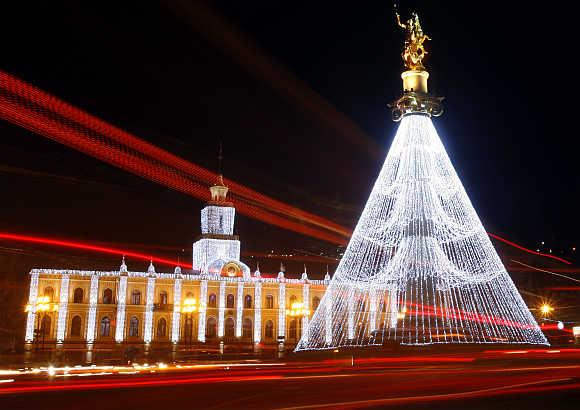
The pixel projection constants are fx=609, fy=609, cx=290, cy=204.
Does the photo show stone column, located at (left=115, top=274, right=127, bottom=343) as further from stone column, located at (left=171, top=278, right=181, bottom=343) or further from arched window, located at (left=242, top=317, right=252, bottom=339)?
arched window, located at (left=242, top=317, right=252, bottom=339)

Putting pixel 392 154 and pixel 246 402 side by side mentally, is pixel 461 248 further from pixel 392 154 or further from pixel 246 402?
pixel 246 402

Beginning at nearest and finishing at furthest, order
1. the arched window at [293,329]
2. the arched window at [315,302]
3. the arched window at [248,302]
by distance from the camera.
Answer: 1. the arched window at [248,302]
2. the arched window at [293,329]
3. the arched window at [315,302]

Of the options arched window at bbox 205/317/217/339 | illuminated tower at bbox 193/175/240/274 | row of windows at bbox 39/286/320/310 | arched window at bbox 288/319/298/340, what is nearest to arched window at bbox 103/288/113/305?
row of windows at bbox 39/286/320/310

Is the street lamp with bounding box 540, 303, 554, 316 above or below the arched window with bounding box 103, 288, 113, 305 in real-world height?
below

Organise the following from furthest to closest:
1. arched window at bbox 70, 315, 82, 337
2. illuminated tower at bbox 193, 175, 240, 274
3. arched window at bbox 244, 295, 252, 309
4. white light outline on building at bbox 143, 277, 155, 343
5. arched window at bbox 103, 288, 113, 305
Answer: illuminated tower at bbox 193, 175, 240, 274
arched window at bbox 244, 295, 252, 309
white light outline on building at bbox 143, 277, 155, 343
arched window at bbox 103, 288, 113, 305
arched window at bbox 70, 315, 82, 337

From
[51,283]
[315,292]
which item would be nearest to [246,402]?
[51,283]

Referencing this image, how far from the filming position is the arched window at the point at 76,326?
142ft

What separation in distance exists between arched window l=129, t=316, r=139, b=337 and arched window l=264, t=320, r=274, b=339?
10.0m

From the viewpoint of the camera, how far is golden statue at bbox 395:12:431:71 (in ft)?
85.2

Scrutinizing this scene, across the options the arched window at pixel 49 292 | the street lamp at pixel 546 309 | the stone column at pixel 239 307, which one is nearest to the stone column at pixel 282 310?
the stone column at pixel 239 307

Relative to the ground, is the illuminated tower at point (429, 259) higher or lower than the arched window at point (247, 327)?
higher

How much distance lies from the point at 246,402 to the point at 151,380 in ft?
14.1

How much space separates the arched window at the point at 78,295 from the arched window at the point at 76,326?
3.73 feet

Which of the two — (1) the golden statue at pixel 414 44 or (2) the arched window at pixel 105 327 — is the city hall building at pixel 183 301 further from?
(1) the golden statue at pixel 414 44
